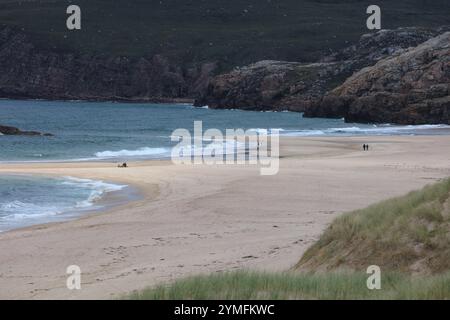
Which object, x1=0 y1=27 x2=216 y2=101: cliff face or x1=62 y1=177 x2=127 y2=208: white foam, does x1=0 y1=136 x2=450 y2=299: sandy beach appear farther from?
x1=0 y1=27 x2=216 y2=101: cliff face

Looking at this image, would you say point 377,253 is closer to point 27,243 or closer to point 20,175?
point 27,243

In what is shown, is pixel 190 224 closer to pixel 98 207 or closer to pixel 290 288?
pixel 98 207

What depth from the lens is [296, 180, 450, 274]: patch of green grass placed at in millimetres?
9898

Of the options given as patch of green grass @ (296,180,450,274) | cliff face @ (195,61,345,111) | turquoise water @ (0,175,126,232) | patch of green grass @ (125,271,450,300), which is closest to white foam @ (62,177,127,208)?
turquoise water @ (0,175,126,232)

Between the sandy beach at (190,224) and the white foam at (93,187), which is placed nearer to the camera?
the sandy beach at (190,224)

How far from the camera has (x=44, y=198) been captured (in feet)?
72.5

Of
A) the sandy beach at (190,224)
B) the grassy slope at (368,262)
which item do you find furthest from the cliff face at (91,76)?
the grassy slope at (368,262)

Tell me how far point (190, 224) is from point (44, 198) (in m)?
6.61

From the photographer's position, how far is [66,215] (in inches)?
750

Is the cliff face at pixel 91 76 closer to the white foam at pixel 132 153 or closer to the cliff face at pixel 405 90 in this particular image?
the cliff face at pixel 405 90

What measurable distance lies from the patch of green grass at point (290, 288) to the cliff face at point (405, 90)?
221ft

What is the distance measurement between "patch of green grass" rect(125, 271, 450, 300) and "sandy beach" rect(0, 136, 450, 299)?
2541 mm

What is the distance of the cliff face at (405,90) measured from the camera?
7488 cm

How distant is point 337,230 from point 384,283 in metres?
2.48
